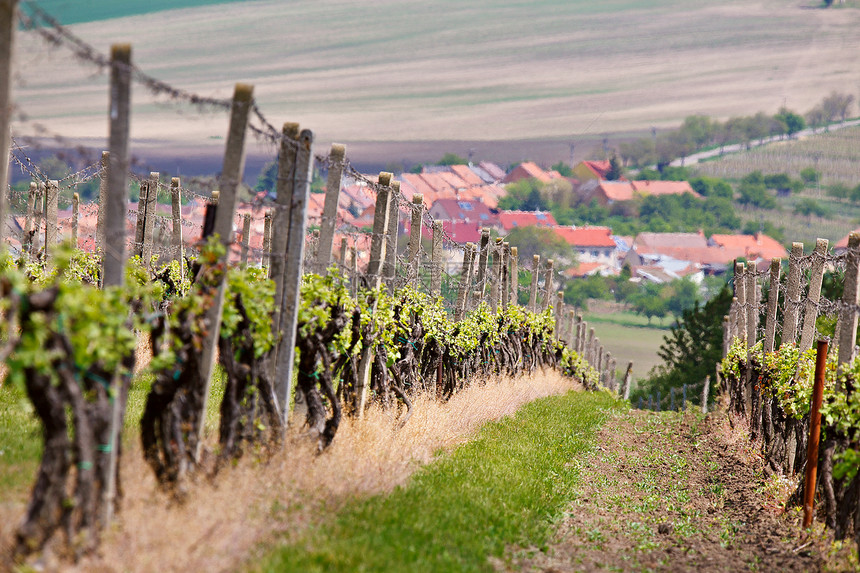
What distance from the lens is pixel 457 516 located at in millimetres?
8352

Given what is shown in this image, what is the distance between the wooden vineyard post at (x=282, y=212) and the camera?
28.1 ft

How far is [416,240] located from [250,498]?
32.0 ft

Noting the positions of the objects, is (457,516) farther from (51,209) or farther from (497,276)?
(497,276)

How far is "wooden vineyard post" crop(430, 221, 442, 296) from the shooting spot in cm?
1698

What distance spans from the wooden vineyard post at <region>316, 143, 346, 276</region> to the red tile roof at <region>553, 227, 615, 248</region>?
155 m

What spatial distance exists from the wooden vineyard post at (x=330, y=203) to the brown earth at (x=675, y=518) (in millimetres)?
3614

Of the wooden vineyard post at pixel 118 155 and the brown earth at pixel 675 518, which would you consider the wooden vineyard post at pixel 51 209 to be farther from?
the wooden vineyard post at pixel 118 155

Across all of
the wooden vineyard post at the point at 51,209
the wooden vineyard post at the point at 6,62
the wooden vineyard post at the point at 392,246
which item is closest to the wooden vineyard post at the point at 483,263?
the wooden vineyard post at the point at 392,246

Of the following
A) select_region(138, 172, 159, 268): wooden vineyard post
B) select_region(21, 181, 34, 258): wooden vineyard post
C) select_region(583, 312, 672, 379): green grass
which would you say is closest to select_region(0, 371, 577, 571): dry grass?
select_region(138, 172, 159, 268): wooden vineyard post

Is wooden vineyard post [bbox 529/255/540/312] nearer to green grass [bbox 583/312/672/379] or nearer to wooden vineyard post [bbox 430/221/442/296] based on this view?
wooden vineyard post [bbox 430/221/442/296]

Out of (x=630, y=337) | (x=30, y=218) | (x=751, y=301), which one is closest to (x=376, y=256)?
(x=751, y=301)

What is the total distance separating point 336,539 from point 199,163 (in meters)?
188

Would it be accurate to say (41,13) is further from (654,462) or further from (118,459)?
(654,462)

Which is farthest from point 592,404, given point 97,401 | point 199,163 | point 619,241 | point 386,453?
point 199,163
